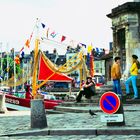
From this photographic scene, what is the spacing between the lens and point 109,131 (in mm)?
10750

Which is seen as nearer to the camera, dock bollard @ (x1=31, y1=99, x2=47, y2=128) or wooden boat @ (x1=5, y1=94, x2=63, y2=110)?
dock bollard @ (x1=31, y1=99, x2=47, y2=128)

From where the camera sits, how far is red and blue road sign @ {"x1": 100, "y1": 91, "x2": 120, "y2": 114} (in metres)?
11.0

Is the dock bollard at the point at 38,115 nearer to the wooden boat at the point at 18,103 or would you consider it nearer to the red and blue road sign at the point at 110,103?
the red and blue road sign at the point at 110,103

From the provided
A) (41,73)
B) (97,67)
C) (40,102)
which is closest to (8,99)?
(41,73)

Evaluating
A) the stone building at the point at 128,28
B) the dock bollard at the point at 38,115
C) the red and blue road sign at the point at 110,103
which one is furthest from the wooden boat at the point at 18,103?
the red and blue road sign at the point at 110,103

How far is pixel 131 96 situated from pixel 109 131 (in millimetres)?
8226

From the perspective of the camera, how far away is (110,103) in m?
11.1

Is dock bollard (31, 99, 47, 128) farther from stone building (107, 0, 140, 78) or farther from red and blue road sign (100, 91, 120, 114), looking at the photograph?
stone building (107, 0, 140, 78)

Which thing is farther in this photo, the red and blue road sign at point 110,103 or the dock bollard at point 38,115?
the dock bollard at point 38,115

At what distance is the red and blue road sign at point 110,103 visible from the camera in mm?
11016

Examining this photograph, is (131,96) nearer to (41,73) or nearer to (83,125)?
(83,125)

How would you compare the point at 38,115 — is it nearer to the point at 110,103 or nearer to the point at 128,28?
the point at 110,103

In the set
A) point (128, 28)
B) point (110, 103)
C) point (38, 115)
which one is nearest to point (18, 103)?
point (128, 28)

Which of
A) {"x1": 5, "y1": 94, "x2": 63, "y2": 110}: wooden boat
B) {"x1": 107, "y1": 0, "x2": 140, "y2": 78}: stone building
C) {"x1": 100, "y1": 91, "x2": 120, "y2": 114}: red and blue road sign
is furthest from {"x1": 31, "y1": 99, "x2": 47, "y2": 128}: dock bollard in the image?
{"x1": 5, "y1": 94, "x2": 63, "y2": 110}: wooden boat
